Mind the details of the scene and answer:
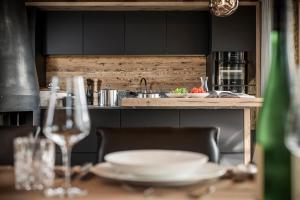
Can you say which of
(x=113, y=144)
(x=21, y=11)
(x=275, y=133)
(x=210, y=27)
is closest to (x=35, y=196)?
(x=275, y=133)

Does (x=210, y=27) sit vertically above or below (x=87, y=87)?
above

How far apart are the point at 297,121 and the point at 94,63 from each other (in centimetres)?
588

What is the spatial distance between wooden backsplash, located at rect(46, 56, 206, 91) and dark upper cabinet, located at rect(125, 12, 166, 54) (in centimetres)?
38

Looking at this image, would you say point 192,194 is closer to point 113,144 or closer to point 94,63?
point 113,144

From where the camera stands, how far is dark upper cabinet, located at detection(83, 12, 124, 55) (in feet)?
20.1

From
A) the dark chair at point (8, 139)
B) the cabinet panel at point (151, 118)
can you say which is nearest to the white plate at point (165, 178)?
the dark chair at point (8, 139)

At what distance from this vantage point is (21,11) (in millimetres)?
4508

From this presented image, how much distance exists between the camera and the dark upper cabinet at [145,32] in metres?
6.09

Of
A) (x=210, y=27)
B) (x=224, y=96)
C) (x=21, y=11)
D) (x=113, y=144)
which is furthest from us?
(x=210, y=27)

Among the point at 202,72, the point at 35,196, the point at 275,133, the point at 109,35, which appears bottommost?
the point at 35,196

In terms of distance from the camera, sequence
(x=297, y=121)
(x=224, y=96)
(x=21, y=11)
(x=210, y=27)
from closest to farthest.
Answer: (x=297, y=121) < (x=224, y=96) < (x=21, y=11) < (x=210, y=27)

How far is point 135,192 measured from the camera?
0.96m

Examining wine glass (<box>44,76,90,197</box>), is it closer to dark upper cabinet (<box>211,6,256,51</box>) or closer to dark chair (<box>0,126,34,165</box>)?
dark chair (<box>0,126,34,165</box>)

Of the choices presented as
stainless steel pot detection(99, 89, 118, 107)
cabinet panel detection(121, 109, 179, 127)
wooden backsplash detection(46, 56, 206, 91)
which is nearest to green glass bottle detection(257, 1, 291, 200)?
cabinet panel detection(121, 109, 179, 127)
